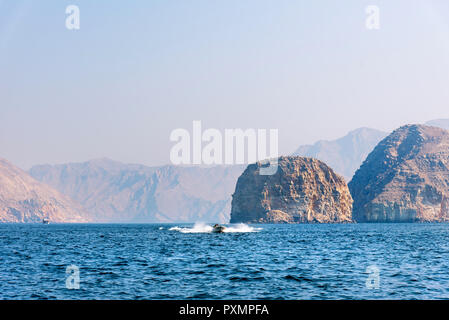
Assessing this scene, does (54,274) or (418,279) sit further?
(54,274)

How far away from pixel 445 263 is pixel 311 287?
22.5 m

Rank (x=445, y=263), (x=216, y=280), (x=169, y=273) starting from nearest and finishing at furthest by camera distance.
A: (x=216, y=280), (x=169, y=273), (x=445, y=263)

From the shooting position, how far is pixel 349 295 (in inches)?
1224

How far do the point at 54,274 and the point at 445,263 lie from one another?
1447 inches

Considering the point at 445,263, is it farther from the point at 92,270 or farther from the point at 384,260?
the point at 92,270

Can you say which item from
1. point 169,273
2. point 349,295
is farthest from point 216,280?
→ point 349,295

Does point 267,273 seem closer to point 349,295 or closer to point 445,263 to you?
point 349,295
